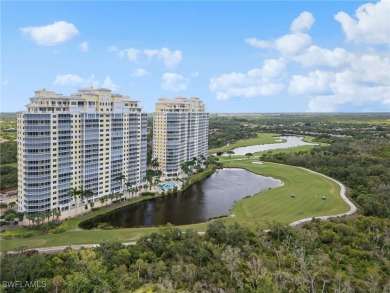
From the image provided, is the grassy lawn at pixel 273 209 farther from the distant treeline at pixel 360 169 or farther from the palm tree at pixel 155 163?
the palm tree at pixel 155 163

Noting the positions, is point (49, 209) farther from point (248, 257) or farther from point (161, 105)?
point (161, 105)

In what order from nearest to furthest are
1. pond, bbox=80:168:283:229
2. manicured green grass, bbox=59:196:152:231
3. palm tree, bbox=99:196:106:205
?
manicured green grass, bbox=59:196:152:231 → pond, bbox=80:168:283:229 → palm tree, bbox=99:196:106:205

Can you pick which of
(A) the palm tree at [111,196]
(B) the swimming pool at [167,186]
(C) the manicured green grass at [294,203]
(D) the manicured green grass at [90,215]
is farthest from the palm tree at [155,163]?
(C) the manicured green grass at [294,203]

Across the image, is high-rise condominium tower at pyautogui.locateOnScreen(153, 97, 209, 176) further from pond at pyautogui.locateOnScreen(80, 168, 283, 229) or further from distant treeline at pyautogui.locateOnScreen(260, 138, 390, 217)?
distant treeline at pyautogui.locateOnScreen(260, 138, 390, 217)

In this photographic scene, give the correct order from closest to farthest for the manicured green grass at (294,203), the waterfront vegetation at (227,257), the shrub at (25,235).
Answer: the waterfront vegetation at (227,257)
the shrub at (25,235)
the manicured green grass at (294,203)

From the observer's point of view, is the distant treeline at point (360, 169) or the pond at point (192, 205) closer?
the pond at point (192, 205)

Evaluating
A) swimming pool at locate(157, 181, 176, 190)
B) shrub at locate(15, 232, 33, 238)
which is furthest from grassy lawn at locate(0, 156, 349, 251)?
swimming pool at locate(157, 181, 176, 190)

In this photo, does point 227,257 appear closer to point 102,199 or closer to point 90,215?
point 90,215
